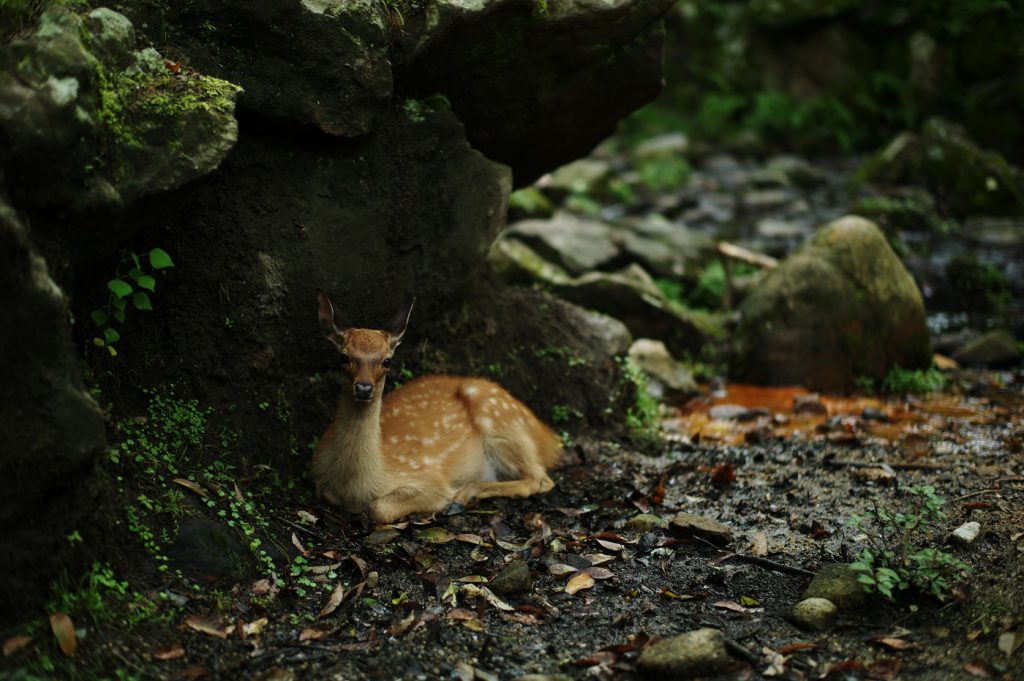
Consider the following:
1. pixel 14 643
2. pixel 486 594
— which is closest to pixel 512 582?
pixel 486 594

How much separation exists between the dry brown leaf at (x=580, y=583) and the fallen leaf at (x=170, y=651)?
1886 millimetres

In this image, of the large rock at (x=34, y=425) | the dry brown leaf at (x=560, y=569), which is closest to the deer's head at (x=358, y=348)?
the dry brown leaf at (x=560, y=569)

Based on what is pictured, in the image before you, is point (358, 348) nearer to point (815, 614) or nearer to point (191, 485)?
point (191, 485)

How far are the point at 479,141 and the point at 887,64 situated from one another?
51.8 feet

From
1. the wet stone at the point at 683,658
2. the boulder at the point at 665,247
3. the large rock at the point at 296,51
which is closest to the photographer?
the wet stone at the point at 683,658

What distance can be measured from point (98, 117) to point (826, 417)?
6.21 metres

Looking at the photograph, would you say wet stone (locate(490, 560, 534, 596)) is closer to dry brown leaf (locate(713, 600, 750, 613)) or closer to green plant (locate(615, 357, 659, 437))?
dry brown leaf (locate(713, 600, 750, 613))

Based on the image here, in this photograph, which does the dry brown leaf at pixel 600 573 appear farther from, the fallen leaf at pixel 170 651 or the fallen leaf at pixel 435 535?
the fallen leaf at pixel 170 651

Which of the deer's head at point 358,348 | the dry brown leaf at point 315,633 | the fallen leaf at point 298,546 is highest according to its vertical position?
the deer's head at point 358,348

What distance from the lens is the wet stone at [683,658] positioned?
4258 millimetres

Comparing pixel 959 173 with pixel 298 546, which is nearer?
pixel 298 546

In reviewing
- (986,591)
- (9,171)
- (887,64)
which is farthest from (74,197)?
(887,64)

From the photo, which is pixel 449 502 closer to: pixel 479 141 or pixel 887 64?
pixel 479 141

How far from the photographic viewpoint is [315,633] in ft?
14.9
